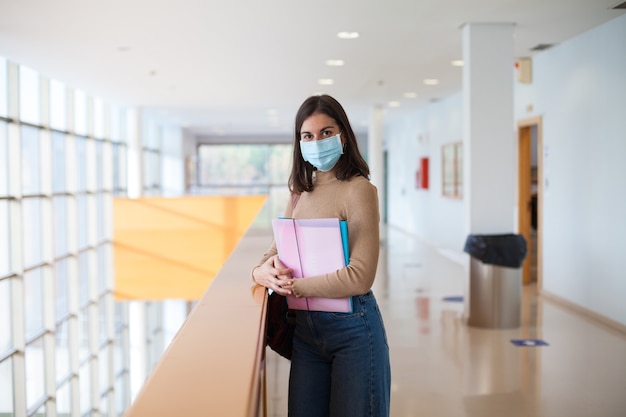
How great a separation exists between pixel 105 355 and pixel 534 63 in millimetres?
11380

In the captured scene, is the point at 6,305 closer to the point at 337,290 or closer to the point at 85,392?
the point at 85,392

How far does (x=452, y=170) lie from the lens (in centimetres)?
1466

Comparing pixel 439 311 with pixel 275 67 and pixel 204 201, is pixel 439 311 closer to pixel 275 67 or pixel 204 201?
pixel 275 67

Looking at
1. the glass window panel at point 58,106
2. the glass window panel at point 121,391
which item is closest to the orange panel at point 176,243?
the glass window panel at point 121,391

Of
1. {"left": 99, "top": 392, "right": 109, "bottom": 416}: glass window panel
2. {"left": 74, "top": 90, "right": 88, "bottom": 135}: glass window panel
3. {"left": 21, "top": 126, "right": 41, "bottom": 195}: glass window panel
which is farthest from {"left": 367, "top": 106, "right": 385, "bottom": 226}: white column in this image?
{"left": 99, "top": 392, "right": 109, "bottom": 416}: glass window panel

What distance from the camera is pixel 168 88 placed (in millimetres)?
12953

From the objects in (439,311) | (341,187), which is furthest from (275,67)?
(341,187)

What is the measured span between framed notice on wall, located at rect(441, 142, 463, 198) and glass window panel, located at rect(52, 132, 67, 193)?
7.76 metres

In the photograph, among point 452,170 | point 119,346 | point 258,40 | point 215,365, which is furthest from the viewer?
point 119,346

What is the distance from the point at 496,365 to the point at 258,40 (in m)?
4.76

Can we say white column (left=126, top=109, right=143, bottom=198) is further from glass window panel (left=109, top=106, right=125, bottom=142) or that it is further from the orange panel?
the orange panel

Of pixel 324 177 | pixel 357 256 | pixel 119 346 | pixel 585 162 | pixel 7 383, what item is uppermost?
pixel 585 162

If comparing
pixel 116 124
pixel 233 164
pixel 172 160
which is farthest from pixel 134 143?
pixel 233 164

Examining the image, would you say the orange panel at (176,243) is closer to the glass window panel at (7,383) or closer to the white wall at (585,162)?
the glass window panel at (7,383)
